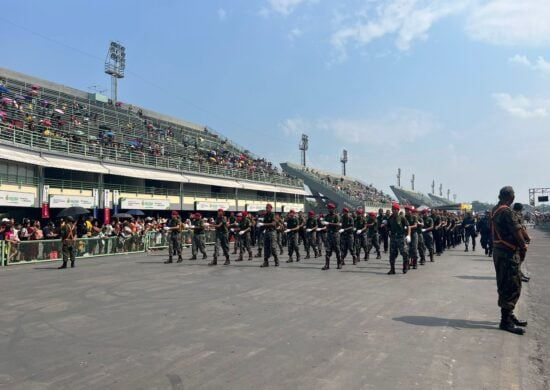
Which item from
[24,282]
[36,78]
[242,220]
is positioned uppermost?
[36,78]

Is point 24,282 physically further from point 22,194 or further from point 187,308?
point 22,194

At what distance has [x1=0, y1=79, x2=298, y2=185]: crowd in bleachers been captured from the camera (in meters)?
27.0

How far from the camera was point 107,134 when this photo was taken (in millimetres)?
32656

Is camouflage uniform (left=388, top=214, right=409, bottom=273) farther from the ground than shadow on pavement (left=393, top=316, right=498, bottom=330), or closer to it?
farther from the ground

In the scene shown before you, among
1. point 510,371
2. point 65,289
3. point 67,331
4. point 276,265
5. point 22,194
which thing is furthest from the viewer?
point 22,194

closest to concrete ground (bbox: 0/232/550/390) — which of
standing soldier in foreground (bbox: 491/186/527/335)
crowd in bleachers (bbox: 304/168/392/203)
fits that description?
standing soldier in foreground (bbox: 491/186/527/335)

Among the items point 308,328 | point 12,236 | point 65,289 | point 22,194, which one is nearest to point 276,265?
point 65,289

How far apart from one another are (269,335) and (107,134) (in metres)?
30.2

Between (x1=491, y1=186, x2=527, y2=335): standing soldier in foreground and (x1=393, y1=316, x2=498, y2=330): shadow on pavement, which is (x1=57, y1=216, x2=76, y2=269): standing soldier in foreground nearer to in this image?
(x1=393, y1=316, x2=498, y2=330): shadow on pavement

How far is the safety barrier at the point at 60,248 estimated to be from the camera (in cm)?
1549

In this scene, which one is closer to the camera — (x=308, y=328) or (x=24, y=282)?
(x=308, y=328)

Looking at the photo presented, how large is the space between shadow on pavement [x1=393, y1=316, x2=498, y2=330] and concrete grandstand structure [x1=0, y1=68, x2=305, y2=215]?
2040 cm

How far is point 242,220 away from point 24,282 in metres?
7.71

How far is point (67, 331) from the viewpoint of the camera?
6.23 m
